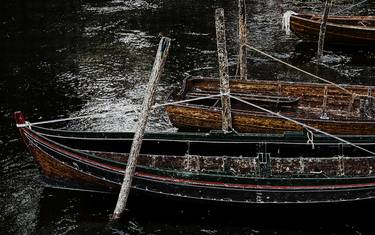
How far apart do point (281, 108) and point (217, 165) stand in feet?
15.8

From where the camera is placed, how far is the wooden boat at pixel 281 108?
16641 mm

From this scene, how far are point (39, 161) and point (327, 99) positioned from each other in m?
11.5

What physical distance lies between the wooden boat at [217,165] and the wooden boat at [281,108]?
6.70 ft

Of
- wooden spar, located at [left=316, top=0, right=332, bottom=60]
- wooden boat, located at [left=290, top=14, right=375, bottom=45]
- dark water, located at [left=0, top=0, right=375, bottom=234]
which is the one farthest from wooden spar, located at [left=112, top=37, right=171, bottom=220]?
Answer: wooden boat, located at [left=290, top=14, right=375, bottom=45]

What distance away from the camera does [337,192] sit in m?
13.0

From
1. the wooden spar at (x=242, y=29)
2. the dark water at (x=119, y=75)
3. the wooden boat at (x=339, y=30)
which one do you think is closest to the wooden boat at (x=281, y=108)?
the wooden spar at (x=242, y=29)

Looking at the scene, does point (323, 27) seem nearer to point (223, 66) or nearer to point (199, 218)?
point (223, 66)

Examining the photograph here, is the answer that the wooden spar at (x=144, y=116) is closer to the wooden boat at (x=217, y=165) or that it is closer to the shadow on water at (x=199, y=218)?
the wooden boat at (x=217, y=165)

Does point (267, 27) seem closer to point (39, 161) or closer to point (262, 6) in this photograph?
point (262, 6)

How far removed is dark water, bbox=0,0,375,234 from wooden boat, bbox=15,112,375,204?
0.78 m

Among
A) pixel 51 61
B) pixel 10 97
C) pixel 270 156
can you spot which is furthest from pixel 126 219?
pixel 51 61

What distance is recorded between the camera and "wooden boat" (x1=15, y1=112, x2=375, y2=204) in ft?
42.8

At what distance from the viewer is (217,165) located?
1529 cm

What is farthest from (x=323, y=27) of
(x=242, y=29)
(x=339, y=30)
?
(x=242, y=29)
